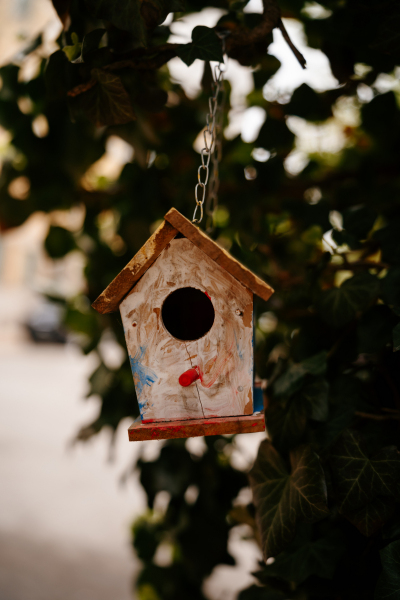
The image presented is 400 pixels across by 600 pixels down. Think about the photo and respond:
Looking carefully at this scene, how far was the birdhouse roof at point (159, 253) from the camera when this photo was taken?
25.1 inches

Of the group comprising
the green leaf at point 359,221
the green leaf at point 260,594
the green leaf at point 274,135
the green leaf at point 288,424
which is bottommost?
the green leaf at point 260,594

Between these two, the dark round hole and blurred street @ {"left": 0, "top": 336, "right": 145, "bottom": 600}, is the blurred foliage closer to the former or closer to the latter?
the dark round hole

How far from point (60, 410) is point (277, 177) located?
3.98 meters

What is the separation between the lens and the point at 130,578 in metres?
2.30

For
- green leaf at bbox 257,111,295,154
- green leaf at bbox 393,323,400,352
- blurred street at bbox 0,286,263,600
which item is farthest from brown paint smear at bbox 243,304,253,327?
blurred street at bbox 0,286,263,600

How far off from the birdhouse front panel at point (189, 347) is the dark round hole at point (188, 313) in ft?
0.59

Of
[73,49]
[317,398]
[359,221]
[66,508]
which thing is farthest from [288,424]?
[66,508]

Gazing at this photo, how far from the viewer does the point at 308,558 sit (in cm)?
70

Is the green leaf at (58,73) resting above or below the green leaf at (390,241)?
above

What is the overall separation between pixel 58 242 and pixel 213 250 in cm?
94

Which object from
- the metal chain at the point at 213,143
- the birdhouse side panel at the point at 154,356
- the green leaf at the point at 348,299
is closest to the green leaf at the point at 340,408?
the green leaf at the point at 348,299

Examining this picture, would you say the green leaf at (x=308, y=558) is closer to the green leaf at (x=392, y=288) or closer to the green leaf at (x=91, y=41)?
the green leaf at (x=392, y=288)

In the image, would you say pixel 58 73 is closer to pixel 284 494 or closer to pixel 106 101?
pixel 106 101

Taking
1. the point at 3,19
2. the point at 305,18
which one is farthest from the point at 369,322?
the point at 3,19
